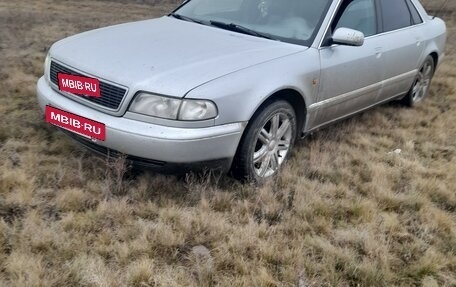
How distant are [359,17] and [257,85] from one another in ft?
5.50

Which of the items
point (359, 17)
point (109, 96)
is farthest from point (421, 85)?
point (109, 96)

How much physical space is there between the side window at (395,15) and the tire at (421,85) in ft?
2.24

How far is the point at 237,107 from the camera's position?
3287mm

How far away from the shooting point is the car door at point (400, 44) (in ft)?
15.9

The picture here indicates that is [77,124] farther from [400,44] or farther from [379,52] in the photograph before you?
[400,44]

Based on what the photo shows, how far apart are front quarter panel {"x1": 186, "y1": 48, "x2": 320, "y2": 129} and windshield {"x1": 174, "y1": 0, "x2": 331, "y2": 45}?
255 mm

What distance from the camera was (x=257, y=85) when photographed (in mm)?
3398

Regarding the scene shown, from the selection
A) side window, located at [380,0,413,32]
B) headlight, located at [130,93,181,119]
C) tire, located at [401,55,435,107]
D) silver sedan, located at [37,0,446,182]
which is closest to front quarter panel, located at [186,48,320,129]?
silver sedan, located at [37,0,446,182]

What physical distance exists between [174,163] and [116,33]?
4.71 ft

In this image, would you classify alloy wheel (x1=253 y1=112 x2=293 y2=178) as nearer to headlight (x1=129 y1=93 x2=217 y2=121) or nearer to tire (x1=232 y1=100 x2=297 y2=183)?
tire (x1=232 y1=100 x2=297 y2=183)

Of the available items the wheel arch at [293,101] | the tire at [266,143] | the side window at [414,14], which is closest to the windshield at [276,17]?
the wheel arch at [293,101]

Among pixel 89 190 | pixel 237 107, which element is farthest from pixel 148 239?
pixel 237 107

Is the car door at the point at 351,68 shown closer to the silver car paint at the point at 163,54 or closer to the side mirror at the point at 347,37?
the side mirror at the point at 347,37

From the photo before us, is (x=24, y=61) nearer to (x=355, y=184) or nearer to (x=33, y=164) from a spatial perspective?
(x=33, y=164)
